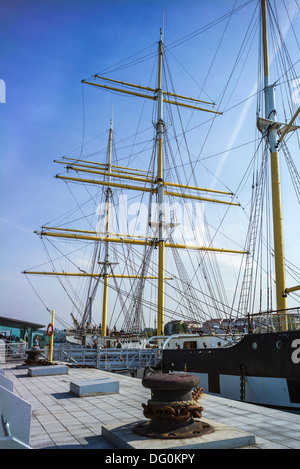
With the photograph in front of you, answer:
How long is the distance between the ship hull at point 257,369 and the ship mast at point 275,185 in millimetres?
1238

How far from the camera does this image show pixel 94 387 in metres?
8.88

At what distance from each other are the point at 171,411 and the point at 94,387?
187 inches

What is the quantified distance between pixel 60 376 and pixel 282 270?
1005 centimetres

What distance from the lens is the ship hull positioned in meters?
10.8

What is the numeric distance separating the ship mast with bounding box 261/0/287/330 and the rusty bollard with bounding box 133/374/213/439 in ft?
27.6

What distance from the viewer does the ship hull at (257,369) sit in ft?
35.4

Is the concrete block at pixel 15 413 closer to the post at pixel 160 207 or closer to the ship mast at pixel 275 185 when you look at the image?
the ship mast at pixel 275 185

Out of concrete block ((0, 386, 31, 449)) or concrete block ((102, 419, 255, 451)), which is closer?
concrete block ((0, 386, 31, 449))

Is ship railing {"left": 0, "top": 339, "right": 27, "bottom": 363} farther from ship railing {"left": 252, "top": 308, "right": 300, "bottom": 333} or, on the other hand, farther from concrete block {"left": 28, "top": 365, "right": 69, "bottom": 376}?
ship railing {"left": 252, "top": 308, "right": 300, "bottom": 333}

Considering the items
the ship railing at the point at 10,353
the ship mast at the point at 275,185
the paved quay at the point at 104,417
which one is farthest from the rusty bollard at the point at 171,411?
the ship railing at the point at 10,353

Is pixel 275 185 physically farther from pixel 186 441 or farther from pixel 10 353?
pixel 10 353

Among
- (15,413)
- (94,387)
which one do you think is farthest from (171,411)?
(94,387)

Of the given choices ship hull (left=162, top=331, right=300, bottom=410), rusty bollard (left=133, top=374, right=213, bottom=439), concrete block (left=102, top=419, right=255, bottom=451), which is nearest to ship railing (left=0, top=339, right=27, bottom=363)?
ship hull (left=162, top=331, right=300, bottom=410)
